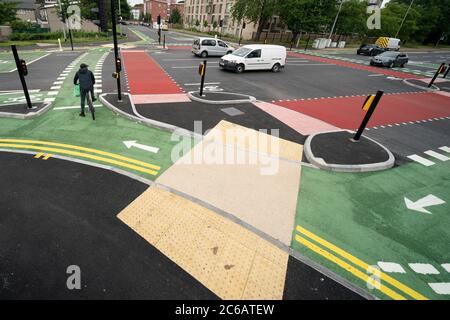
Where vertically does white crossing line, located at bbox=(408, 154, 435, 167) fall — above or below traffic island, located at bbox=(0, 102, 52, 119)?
above

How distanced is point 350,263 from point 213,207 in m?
2.91

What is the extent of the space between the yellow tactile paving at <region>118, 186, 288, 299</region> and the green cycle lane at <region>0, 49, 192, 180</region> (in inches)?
57.7

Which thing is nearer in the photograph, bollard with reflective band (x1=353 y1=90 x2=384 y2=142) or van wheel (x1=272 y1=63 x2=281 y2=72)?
bollard with reflective band (x1=353 y1=90 x2=384 y2=142)

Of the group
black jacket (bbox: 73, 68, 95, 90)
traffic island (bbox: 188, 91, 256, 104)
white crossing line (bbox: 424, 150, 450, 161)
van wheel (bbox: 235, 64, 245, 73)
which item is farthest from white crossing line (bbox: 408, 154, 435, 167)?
van wheel (bbox: 235, 64, 245, 73)

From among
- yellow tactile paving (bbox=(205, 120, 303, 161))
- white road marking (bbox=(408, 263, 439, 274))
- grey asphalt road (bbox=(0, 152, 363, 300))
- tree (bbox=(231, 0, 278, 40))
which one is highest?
tree (bbox=(231, 0, 278, 40))

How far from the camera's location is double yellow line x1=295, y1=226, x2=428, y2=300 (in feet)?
13.0

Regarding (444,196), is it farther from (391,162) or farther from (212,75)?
(212,75)

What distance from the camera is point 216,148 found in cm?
782

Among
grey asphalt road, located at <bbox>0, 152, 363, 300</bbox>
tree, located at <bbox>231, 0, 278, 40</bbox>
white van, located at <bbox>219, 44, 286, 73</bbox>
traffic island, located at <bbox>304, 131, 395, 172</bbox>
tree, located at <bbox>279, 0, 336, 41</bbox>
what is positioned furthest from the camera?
tree, located at <bbox>231, 0, 278, 40</bbox>

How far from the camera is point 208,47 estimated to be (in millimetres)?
24609

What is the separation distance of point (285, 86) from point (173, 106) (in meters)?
8.99

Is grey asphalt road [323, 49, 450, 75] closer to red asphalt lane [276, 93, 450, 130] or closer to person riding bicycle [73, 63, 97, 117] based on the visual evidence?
red asphalt lane [276, 93, 450, 130]

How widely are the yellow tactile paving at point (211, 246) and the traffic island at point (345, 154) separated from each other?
3.97 m

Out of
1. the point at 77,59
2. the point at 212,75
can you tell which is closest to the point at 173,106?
the point at 212,75
